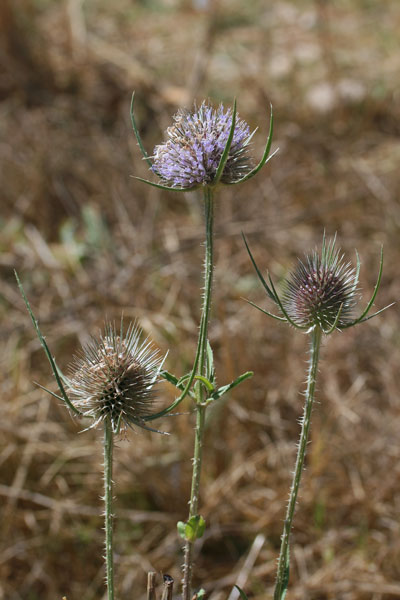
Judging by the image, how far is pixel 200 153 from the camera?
1.30 m

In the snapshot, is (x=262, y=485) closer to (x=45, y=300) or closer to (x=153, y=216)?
(x=45, y=300)

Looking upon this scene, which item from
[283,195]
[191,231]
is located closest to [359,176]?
[283,195]

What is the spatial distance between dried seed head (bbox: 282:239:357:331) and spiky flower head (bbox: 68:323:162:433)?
331mm

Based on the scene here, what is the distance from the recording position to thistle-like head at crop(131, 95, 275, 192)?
1.30m

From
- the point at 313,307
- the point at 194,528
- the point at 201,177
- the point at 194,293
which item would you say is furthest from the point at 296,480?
the point at 194,293

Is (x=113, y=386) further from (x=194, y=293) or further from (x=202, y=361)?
(x=194, y=293)

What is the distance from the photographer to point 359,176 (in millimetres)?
5395

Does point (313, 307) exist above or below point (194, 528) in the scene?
above

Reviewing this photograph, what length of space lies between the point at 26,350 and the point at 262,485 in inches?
61.9

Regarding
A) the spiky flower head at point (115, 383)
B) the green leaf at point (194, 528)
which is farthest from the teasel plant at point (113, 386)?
the green leaf at point (194, 528)

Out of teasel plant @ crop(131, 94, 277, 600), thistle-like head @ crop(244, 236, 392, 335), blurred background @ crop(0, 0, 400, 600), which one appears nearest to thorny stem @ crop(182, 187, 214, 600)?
teasel plant @ crop(131, 94, 277, 600)

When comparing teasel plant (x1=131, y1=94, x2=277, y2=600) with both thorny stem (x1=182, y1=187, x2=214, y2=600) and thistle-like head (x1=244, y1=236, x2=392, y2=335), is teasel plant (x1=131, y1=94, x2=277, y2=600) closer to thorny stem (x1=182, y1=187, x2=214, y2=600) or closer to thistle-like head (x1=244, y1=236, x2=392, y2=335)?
thorny stem (x1=182, y1=187, x2=214, y2=600)

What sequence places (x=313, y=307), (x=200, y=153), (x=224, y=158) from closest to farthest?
(x=224, y=158) → (x=200, y=153) → (x=313, y=307)

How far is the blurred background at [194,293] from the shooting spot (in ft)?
10.1
